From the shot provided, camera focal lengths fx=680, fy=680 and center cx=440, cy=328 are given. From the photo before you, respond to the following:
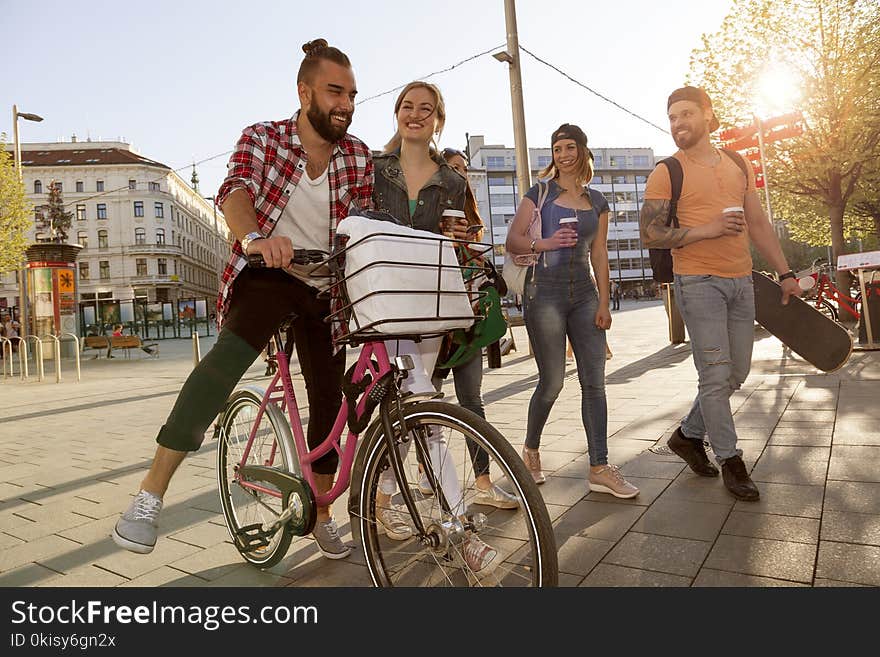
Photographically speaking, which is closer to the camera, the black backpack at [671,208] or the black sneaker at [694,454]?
the black backpack at [671,208]

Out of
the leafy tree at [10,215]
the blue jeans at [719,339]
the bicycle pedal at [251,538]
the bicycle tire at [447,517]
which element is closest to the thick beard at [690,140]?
the blue jeans at [719,339]

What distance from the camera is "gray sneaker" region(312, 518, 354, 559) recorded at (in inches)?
113

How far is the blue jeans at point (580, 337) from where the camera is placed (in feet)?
11.8

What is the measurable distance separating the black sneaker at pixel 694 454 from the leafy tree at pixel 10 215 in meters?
29.2

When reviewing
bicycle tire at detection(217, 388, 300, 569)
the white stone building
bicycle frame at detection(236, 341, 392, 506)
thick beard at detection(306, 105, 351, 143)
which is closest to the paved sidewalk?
bicycle tire at detection(217, 388, 300, 569)

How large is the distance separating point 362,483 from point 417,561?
0.30 meters

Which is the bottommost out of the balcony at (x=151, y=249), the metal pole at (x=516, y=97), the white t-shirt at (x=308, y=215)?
the white t-shirt at (x=308, y=215)

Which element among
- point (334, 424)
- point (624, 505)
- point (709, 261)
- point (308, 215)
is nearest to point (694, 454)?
point (624, 505)

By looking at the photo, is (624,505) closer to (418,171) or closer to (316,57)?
(418,171)

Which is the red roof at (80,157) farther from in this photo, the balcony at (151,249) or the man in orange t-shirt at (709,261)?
the man in orange t-shirt at (709,261)

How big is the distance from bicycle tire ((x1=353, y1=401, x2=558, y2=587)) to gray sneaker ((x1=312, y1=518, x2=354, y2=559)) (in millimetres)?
626

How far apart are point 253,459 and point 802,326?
11.4 feet

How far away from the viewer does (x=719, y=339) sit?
11.3 ft
